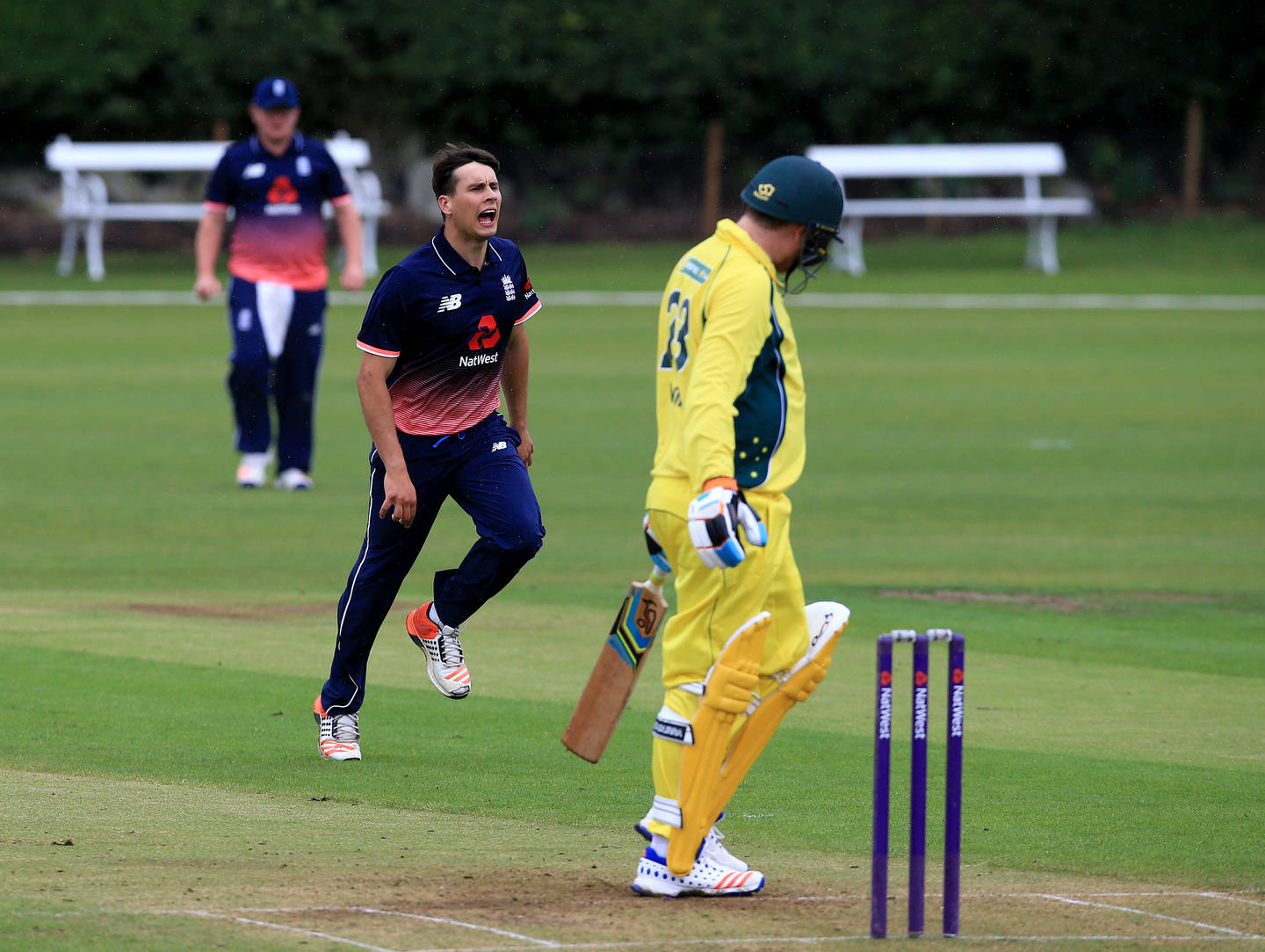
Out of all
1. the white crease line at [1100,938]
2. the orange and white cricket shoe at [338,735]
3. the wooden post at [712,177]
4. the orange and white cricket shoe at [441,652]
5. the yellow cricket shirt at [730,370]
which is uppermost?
the yellow cricket shirt at [730,370]

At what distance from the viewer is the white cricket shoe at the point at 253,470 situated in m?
14.2

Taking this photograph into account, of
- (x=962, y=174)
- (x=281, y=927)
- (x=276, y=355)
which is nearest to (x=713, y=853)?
(x=281, y=927)

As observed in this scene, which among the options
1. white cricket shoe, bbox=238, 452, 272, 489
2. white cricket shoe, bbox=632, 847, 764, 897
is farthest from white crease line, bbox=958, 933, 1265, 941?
white cricket shoe, bbox=238, 452, 272, 489

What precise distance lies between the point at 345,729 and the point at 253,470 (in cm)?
729

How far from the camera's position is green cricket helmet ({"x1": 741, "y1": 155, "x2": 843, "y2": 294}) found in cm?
545

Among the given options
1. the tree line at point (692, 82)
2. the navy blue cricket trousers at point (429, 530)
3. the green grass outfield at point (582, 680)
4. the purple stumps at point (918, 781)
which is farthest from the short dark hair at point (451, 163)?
the tree line at point (692, 82)

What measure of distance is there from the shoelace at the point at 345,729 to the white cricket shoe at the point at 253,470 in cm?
723

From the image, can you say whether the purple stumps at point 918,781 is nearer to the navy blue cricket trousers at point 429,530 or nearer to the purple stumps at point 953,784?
the purple stumps at point 953,784

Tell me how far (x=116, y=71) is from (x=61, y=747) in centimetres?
3239

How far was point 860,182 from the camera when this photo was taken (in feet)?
131

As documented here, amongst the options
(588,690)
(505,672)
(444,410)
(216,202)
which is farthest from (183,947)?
(216,202)

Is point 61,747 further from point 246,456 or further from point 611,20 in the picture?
point 611,20

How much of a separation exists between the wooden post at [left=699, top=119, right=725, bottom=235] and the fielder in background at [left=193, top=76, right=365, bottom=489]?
2554cm

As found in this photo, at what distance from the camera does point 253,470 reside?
14227 millimetres
